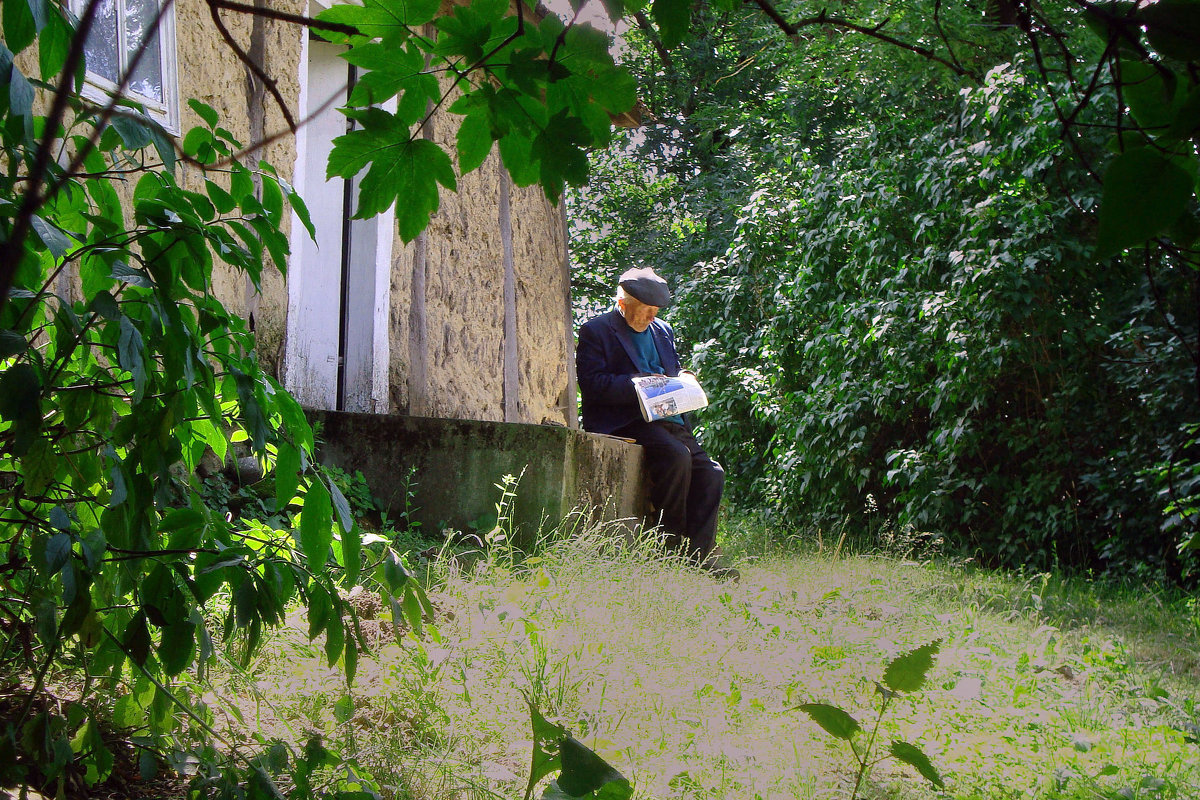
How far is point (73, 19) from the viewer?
1.16m

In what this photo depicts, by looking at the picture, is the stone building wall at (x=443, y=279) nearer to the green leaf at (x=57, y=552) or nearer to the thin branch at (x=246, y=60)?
the green leaf at (x=57, y=552)

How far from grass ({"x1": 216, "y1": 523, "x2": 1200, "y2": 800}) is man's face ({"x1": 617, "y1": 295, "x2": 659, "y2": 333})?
1.59 m

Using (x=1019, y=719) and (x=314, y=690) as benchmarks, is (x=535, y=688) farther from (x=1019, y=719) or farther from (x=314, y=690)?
(x=1019, y=719)

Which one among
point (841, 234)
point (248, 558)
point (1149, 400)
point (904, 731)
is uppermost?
point (841, 234)

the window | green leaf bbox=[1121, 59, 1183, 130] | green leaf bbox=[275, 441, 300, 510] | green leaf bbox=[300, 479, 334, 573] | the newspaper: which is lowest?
green leaf bbox=[300, 479, 334, 573]

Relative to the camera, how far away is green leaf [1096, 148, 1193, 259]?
588 mm

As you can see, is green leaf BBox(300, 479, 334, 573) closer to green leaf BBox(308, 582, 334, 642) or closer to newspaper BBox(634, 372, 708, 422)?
green leaf BBox(308, 582, 334, 642)

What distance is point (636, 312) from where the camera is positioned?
18.5 feet

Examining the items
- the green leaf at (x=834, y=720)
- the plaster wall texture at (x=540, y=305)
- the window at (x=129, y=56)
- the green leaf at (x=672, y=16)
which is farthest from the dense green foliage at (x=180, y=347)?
the plaster wall texture at (x=540, y=305)

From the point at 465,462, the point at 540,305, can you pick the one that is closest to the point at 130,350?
the point at 465,462

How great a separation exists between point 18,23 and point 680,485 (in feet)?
15.9

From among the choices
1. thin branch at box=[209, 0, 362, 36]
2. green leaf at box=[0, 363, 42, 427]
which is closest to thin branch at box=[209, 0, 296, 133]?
thin branch at box=[209, 0, 362, 36]

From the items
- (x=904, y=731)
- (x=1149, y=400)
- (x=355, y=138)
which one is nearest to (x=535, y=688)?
(x=904, y=731)

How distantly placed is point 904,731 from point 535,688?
3.84ft
